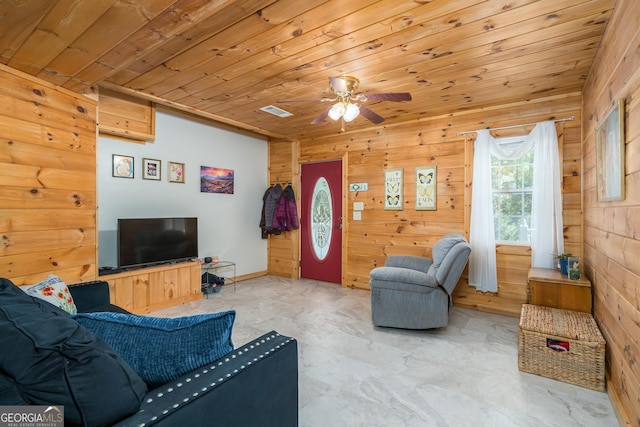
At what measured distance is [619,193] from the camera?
5.82ft

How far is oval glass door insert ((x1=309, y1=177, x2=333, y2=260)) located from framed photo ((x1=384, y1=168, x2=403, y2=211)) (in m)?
1.00

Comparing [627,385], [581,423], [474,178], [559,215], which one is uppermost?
[474,178]

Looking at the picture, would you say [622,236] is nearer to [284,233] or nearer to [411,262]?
[411,262]

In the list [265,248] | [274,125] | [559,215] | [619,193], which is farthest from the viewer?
[265,248]

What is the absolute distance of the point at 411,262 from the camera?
372 centimetres

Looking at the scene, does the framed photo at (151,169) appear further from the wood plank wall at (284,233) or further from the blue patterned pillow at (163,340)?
the blue patterned pillow at (163,340)

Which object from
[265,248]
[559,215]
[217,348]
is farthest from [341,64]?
[265,248]

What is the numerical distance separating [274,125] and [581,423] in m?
4.19

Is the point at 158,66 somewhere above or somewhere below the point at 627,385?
above

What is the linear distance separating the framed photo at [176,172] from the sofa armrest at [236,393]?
3.49 metres

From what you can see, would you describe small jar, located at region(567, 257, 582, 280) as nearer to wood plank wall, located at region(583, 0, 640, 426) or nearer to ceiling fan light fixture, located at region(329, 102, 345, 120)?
wood plank wall, located at region(583, 0, 640, 426)

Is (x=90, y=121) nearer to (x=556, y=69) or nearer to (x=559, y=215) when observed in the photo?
(x=556, y=69)

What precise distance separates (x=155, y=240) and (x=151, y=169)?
91 cm

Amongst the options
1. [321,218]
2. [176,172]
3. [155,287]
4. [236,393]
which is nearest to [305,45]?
[236,393]
